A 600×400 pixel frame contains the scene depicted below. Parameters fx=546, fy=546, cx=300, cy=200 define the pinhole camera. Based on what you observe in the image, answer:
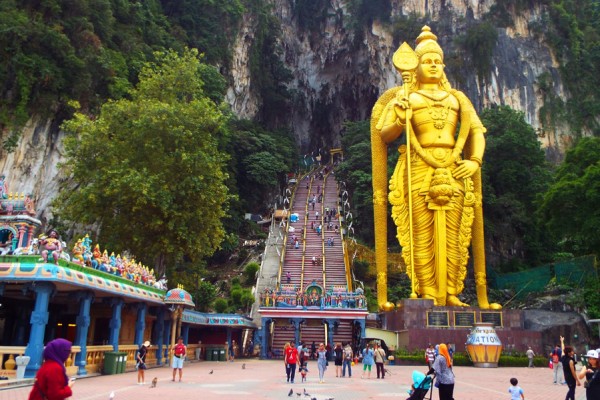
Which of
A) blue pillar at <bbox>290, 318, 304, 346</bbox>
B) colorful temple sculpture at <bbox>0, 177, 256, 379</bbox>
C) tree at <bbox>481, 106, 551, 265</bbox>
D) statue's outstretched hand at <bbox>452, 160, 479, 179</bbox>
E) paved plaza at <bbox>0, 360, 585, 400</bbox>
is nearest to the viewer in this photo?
paved plaza at <bbox>0, 360, 585, 400</bbox>

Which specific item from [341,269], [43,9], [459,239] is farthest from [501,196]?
[43,9]

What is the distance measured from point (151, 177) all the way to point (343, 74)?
36.2 meters

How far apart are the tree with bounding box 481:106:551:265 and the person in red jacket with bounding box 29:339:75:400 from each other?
26303 mm

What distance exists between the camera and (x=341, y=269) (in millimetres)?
25344

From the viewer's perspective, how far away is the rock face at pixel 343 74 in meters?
21.4

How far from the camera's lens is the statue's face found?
18.6 metres

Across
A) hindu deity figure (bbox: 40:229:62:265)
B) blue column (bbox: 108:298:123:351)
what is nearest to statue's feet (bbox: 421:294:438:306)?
blue column (bbox: 108:298:123:351)

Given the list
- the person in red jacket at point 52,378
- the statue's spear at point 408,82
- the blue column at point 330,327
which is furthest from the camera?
the blue column at point 330,327

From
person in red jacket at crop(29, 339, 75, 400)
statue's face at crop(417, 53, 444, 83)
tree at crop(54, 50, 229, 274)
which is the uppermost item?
statue's face at crop(417, 53, 444, 83)

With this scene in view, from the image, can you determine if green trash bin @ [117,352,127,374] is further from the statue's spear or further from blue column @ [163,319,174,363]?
the statue's spear

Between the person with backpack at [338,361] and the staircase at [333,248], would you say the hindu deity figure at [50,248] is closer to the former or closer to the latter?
the person with backpack at [338,361]

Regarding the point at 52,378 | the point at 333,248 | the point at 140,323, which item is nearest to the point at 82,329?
the point at 140,323

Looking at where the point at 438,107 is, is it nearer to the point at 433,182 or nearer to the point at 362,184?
the point at 433,182

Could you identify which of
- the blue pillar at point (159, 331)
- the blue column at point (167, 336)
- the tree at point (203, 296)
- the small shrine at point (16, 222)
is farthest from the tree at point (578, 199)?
the small shrine at point (16, 222)
